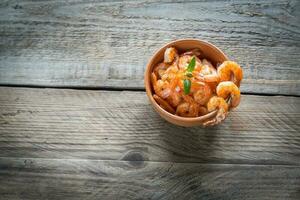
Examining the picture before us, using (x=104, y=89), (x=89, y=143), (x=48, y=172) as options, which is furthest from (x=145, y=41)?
(x=48, y=172)

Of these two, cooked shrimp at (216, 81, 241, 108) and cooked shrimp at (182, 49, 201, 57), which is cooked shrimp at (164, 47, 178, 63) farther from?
cooked shrimp at (216, 81, 241, 108)

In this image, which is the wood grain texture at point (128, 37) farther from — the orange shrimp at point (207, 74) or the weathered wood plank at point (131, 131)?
the orange shrimp at point (207, 74)

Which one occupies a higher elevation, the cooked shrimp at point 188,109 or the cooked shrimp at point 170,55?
the cooked shrimp at point 170,55

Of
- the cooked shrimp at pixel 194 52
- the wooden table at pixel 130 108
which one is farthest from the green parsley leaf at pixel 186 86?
the wooden table at pixel 130 108

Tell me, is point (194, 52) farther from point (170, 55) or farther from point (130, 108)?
point (130, 108)

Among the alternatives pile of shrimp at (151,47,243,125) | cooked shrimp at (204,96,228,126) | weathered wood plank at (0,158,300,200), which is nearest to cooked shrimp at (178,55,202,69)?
pile of shrimp at (151,47,243,125)

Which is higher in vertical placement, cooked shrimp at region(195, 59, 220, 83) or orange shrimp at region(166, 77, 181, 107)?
cooked shrimp at region(195, 59, 220, 83)

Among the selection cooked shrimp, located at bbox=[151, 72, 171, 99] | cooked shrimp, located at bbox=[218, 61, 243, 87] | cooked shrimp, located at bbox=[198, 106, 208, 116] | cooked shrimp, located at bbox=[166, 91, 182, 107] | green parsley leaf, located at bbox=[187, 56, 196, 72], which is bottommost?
cooked shrimp, located at bbox=[198, 106, 208, 116]
